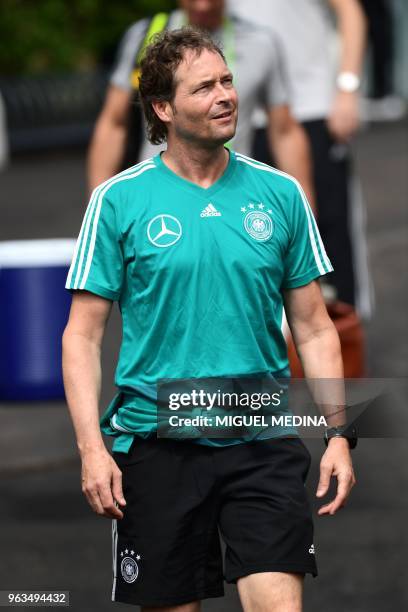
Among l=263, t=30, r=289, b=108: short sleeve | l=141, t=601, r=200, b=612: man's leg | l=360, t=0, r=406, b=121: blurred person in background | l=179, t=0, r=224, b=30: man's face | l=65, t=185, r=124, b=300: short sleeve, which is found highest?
l=360, t=0, r=406, b=121: blurred person in background

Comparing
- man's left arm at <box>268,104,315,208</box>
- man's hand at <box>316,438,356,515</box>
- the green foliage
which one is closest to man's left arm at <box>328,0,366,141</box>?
man's left arm at <box>268,104,315,208</box>

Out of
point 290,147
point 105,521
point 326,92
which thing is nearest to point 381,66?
point 326,92

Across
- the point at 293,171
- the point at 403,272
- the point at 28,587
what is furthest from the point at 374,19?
the point at 28,587

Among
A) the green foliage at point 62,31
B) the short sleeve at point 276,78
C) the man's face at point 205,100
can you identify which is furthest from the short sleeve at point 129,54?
the green foliage at point 62,31

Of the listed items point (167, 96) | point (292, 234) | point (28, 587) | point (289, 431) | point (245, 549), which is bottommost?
point (28, 587)

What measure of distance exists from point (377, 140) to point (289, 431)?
17072 millimetres

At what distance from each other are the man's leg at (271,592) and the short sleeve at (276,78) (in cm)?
345

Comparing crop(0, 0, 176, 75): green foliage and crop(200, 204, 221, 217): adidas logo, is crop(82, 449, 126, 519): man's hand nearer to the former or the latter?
crop(200, 204, 221, 217): adidas logo

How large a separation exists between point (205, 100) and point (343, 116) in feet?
13.3

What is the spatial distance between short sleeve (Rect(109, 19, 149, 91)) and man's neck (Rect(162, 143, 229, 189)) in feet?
8.43

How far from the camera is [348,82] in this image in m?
8.25

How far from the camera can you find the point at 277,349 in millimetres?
4352

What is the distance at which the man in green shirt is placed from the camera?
4.19 metres

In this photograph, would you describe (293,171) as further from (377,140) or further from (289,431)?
(377,140)
